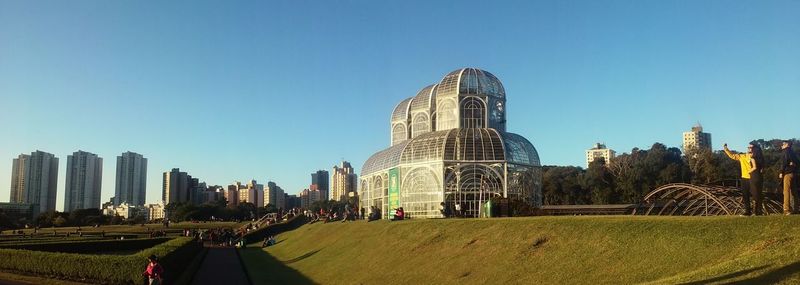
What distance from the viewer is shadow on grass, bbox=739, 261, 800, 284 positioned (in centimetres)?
1003

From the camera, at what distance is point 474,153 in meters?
48.3

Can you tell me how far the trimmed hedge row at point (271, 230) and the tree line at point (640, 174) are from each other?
3940 cm

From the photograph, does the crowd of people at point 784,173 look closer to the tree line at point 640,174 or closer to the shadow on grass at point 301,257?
the shadow on grass at point 301,257

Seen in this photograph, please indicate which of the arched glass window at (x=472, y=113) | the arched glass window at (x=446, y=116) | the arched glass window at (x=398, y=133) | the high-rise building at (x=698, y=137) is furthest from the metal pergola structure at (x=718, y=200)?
the high-rise building at (x=698, y=137)

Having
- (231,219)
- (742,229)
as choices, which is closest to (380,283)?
(742,229)

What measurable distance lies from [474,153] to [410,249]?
24807 mm

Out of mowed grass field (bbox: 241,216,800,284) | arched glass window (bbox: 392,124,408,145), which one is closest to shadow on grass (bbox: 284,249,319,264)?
mowed grass field (bbox: 241,216,800,284)

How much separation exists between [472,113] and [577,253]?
133 feet

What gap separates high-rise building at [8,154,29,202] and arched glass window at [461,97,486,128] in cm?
13525

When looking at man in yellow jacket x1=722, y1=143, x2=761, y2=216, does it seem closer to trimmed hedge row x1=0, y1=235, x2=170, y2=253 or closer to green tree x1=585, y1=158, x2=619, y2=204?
trimmed hedge row x1=0, y1=235, x2=170, y2=253

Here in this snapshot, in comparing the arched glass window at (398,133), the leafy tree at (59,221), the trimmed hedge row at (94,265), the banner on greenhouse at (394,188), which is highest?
the arched glass window at (398,133)

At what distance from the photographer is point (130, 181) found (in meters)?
195

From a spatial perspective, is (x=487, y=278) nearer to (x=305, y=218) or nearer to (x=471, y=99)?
(x=471, y=99)

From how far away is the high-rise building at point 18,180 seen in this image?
150000mm
